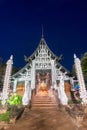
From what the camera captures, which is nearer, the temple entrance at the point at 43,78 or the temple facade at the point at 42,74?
the temple facade at the point at 42,74

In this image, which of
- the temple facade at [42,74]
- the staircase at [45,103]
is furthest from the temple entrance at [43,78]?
the staircase at [45,103]

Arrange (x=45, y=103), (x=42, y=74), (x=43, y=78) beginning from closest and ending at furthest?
(x=45, y=103), (x=42, y=74), (x=43, y=78)

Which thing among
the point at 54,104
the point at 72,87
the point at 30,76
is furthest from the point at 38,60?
the point at 54,104

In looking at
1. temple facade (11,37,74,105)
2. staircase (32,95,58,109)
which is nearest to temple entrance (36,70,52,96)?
temple facade (11,37,74,105)

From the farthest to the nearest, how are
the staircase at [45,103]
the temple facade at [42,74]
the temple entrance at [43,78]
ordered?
1. the temple entrance at [43,78]
2. the temple facade at [42,74]
3. the staircase at [45,103]

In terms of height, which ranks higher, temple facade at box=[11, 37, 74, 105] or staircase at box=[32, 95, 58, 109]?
temple facade at box=[11, 37, 74, 105]

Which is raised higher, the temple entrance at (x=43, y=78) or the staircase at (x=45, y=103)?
the temple entrance at (x=43, y=78)

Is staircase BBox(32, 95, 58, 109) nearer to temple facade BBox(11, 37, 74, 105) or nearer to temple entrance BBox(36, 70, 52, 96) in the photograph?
temple facade BBox(11, 37, 74, 105)

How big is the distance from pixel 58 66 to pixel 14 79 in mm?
6692

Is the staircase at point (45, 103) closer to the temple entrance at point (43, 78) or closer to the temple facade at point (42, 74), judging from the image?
the temple facade at point (42, 74)

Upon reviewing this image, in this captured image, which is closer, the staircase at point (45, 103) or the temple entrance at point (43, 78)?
the staircase at point (45, 103)

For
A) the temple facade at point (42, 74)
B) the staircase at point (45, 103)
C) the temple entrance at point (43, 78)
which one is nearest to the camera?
the staircase at point (45, 103)

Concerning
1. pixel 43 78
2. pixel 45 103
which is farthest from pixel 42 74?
pixel 45 103

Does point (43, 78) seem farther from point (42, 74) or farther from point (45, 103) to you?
point (45, 103)
